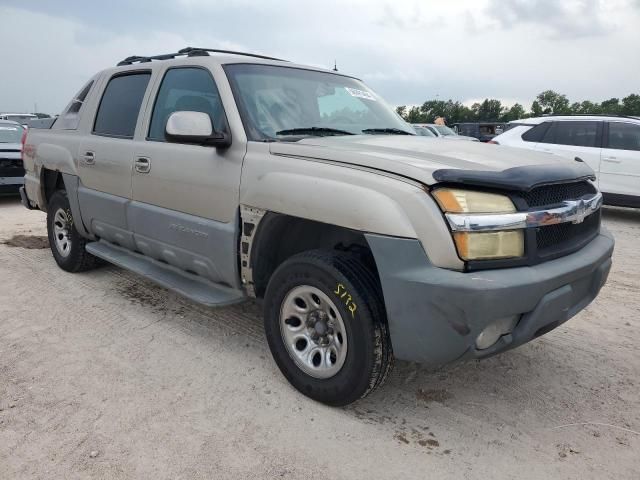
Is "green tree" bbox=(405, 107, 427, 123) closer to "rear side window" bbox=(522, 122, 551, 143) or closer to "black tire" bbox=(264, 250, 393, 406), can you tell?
"rear side window" bbox=(522, 122, 551, 143)

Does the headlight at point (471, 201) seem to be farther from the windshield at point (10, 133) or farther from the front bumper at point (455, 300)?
the windshield at point (10, 133)

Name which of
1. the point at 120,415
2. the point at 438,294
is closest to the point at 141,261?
the point at 120,415

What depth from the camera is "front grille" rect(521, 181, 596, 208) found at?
2.46 metres

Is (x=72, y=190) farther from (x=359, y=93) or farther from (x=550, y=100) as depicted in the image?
(x=550, y=100)

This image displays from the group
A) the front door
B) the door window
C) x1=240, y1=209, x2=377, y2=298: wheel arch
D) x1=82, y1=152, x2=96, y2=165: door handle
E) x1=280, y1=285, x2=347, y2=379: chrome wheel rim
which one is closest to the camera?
x1=280, y1=285, x2=347, y2=379: chrome wheel rim

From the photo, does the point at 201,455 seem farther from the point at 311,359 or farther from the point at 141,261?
the point at 141,261

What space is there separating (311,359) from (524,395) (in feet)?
4.09

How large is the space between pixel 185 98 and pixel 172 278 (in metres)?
1.27

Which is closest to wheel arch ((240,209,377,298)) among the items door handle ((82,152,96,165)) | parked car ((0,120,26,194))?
door handle ((82,152,96,165))

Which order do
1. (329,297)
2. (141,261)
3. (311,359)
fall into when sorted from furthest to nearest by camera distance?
1. (141,261)
2. (311,359)
3. (329,297)

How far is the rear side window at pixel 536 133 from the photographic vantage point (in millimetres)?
9312

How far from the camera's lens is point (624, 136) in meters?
8.60

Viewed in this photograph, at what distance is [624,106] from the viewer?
65.7 meters

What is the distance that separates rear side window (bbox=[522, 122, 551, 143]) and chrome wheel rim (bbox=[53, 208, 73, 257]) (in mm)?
7748
